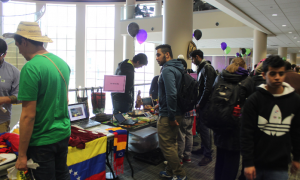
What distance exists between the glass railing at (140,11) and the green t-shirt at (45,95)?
35.4 feet

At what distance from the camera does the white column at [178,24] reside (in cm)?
469

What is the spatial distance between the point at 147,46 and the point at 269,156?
52.4ft

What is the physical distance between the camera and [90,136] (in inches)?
87.6

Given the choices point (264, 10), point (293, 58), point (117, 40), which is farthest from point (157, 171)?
point (293, 58)

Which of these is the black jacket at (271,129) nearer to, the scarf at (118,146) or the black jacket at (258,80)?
the black jacket at (258,80)

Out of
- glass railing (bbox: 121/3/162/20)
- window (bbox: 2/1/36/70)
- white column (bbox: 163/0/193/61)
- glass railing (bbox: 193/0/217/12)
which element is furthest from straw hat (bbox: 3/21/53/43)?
glass railing (bbox: 121/3/162/20)

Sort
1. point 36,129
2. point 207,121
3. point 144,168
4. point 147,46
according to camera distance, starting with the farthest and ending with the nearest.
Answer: point 147,46 < point 144,168 < point 207,121 < point 36,129

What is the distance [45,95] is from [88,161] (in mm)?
1038

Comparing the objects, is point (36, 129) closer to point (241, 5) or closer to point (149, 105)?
point (149, 105)

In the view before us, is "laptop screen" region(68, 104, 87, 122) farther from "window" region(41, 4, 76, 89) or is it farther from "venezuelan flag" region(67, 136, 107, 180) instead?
"window" region(41, 4, 76, 89)

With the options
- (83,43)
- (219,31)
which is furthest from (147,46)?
(219,31)

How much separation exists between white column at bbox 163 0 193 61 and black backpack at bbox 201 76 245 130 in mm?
2815

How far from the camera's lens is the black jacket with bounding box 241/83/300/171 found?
1396 millimetres

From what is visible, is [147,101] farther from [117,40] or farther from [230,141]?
[117,40]
